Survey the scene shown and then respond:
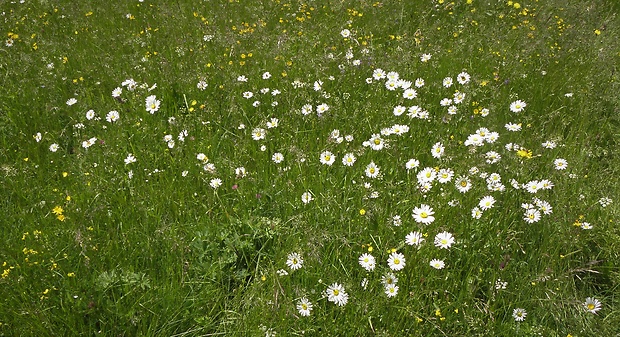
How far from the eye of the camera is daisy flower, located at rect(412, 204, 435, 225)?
2.18 m

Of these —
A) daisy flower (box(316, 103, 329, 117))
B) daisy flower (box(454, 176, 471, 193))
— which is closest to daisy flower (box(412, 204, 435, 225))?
daisy flower (box(454, 176, 471, 193))

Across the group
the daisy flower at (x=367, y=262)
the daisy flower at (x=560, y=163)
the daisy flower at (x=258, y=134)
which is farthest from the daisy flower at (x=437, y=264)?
the daisy flower at (x=258, y=134)

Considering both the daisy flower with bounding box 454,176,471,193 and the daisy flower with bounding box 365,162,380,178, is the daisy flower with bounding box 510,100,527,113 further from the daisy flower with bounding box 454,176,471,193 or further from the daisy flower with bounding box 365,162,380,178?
the daisy flower with bounding box 365,162,380,178

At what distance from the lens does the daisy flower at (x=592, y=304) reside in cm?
195

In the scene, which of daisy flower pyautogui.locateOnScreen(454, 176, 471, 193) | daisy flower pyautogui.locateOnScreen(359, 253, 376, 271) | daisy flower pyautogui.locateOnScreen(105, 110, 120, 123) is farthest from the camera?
daisy flower pyautogui.locateOnScreen(105, 110, 120, 123)

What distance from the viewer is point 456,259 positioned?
7.16ft

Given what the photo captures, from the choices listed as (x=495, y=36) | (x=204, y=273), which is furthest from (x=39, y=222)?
(x=495, y=36)

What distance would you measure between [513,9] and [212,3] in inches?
115

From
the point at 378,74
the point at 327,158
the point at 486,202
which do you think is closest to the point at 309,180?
the point at 327,158

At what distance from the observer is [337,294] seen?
1929 millimetres

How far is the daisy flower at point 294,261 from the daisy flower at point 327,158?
679mm

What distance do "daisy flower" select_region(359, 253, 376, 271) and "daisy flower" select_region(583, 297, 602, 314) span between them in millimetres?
884

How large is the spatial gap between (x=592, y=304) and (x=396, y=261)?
83 cm

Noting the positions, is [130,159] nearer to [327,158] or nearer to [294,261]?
[327,158]
